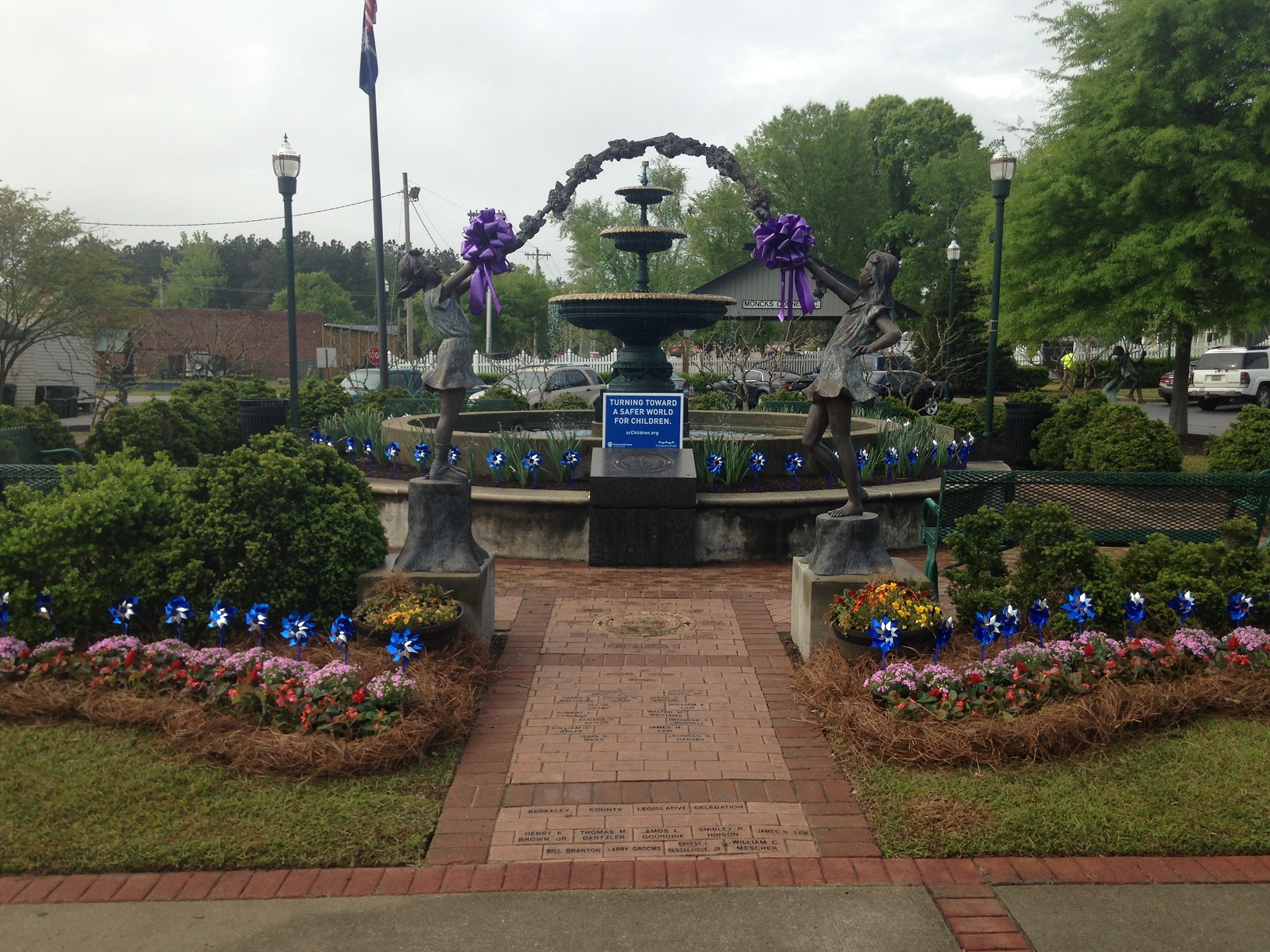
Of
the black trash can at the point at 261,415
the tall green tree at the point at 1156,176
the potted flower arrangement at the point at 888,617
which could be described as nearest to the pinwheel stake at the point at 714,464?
the potted flower arrangement at the point at 888,617

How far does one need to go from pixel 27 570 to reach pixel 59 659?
27.7 inches

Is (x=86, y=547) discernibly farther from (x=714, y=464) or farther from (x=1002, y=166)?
(x=1002, y=166)

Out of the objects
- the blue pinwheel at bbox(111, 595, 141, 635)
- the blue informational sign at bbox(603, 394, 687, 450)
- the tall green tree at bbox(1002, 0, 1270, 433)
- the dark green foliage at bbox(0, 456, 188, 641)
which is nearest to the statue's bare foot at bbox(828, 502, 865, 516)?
the blue informational sign at bbox(603, 394, 687, 450)

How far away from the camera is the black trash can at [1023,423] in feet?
47.5

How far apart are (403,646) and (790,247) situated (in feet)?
10.9

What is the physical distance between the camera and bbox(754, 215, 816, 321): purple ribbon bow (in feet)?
20.3

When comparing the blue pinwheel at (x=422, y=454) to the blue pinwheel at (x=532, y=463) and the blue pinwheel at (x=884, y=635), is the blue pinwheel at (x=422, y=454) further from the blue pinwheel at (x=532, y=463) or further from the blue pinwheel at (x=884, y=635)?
the blue pinwheel at (x=884, y=635)

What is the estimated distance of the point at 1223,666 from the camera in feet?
17.7

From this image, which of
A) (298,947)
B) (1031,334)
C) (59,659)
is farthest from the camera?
(1031,334)

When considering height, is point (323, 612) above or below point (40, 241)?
below

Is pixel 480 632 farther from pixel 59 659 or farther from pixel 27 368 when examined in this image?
pixel 27 368

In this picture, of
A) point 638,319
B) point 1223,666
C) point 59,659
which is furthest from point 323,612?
point 638,319

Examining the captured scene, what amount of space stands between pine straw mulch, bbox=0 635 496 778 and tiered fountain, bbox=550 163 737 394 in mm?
6974

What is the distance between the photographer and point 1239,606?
5574 mm
